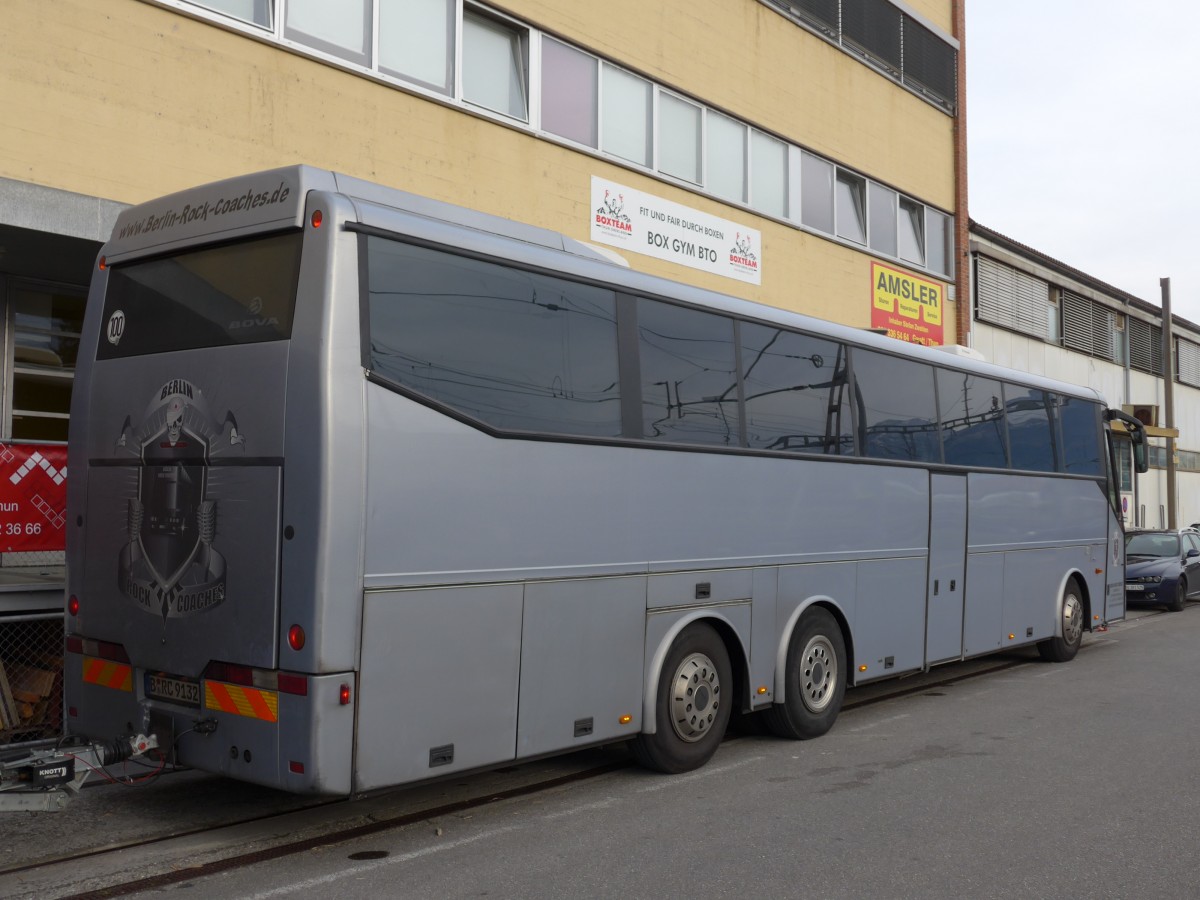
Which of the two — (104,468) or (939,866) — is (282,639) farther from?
(939,866)

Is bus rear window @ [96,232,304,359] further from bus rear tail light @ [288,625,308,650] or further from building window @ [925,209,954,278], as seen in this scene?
building window @ [925,209,954,278]

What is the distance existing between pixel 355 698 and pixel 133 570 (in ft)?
5.64

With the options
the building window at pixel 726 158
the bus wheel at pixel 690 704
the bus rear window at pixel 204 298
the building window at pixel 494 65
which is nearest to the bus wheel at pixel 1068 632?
the bus wheel at pixel 690 704

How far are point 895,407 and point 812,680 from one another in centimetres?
268

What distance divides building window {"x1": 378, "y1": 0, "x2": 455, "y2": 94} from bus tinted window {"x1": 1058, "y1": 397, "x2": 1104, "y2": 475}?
8.20 m

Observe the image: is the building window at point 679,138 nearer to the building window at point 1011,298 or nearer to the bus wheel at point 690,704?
the bus wheel at point 690,704

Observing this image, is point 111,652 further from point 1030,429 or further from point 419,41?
point 1030,429

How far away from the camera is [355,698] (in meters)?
5.51

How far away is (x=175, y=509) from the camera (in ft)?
20.2

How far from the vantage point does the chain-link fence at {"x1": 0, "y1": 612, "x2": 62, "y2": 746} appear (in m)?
8.46

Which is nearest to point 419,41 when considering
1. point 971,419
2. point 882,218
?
point 971,419

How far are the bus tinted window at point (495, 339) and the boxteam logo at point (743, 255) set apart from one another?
10628 millimetres

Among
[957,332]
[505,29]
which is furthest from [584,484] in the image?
[957,332]

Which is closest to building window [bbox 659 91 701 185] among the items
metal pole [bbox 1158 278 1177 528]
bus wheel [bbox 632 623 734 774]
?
bus wheel [bbox 632 623 734 774]
